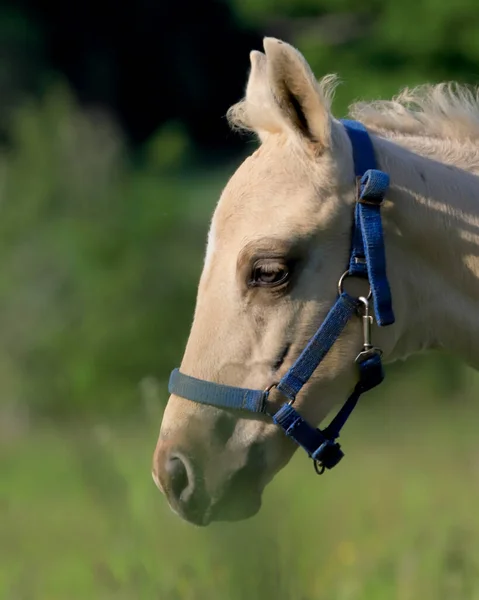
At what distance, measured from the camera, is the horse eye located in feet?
9.89

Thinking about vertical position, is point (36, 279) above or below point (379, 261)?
below

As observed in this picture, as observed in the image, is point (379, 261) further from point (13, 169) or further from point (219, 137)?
point (219, 137)

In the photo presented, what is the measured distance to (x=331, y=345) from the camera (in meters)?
3.06

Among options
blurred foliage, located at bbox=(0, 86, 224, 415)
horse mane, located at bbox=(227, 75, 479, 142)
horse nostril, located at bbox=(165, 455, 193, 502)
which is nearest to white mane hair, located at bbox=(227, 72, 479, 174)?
horse mane, located at bbox=(227, 75, 479, 142)

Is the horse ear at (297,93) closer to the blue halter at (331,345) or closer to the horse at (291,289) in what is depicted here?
the horse at (291,289)

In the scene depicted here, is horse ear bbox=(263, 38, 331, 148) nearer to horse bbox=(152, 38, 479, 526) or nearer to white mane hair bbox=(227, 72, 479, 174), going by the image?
horse bbox=(152, 38, 479, 526)

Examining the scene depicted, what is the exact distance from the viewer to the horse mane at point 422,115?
345 cm

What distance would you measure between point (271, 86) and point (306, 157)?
241 mm

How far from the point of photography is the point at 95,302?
13000mm

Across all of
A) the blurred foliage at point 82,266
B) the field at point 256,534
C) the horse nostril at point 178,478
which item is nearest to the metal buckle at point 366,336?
the horse nostril at point 178,478

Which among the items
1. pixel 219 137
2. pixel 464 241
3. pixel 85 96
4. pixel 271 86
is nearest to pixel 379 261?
pixel 464 241

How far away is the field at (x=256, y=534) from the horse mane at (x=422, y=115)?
1.58 m

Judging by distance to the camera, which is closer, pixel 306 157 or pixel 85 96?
pixel 306 157

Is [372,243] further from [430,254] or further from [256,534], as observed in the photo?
[256,534]
